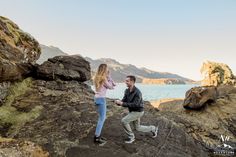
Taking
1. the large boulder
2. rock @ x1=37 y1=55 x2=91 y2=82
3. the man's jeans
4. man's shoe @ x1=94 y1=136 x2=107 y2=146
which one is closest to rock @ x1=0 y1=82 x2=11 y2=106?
the large boulder

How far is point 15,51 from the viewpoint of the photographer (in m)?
21.7

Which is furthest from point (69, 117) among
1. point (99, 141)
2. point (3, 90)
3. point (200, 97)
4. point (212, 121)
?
point (200, 97)

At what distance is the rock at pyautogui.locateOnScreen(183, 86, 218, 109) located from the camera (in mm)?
27828

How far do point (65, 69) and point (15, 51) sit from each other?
4.46 meters

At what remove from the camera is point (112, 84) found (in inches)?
564

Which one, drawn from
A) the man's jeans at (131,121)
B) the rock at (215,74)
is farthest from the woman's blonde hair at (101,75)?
the rock at (215,74)

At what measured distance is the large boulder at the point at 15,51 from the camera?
781 inches

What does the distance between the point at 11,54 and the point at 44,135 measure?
8265 mm

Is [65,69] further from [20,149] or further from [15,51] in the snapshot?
[20,149]

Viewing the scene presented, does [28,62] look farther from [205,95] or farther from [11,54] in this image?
[205,95]

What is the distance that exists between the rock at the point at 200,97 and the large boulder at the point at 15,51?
49.7 feet

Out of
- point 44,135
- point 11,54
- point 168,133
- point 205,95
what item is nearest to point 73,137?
point 44,135

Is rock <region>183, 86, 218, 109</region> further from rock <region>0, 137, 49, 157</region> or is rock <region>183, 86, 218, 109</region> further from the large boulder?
rock <region>0, 137, 49, 157</region>

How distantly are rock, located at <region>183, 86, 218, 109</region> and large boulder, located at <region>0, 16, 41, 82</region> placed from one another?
15163 millimetres
